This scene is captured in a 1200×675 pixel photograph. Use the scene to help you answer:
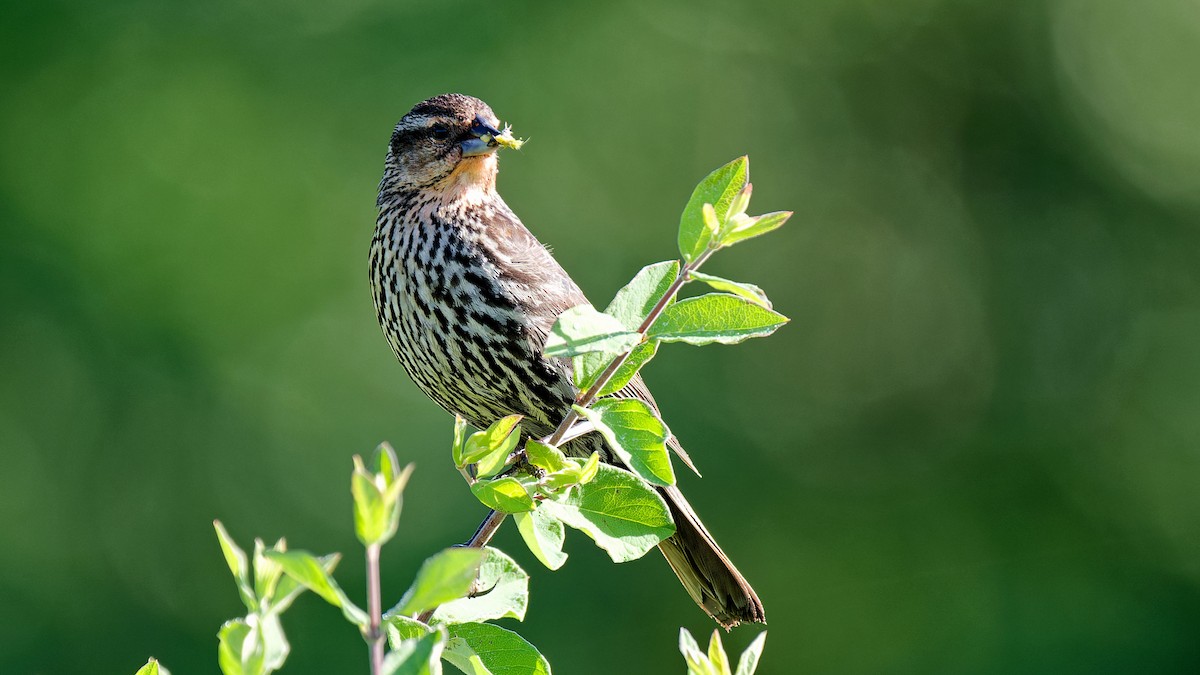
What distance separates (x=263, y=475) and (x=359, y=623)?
8.51 m

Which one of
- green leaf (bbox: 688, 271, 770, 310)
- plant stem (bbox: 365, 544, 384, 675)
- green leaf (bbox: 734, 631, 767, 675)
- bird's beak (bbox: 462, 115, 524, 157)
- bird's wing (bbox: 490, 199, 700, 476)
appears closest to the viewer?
plant stem (bbox: 365, 544, 384, 675)

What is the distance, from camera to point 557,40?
10258 millimetres

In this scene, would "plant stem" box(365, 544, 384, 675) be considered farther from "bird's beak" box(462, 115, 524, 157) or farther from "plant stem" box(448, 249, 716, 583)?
"bird's beak" box(462, 115, 524, 157)

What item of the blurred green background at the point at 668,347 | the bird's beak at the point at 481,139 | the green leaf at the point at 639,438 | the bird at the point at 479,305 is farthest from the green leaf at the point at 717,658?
the blurred green background at the point at 668,347

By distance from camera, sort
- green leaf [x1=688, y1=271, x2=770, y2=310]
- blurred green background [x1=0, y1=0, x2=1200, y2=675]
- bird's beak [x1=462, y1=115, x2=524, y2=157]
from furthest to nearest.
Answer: blurred green background [x1=0, y1=0, x2=1200, y2=675]
bird's beak [x1=462, y1=115, x2=524, y2=157]
green leaf [x1=688, y1=271, x2=770, y2=310]

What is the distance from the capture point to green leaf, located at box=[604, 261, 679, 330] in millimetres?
1703

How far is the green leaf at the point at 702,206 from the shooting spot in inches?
65.2

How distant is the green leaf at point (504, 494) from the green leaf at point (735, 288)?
0.31 m

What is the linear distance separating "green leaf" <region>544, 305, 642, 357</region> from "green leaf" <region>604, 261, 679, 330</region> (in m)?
0.06

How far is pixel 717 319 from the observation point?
66.1 inches

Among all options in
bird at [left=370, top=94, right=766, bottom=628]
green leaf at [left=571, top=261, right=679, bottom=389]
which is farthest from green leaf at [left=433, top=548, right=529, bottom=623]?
bird at [left=370, top=94, right=766, bottom=628]

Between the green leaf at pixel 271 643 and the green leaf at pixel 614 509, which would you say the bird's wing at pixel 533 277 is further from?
the green leaf at pixel 271 643

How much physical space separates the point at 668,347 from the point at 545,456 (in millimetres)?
6717

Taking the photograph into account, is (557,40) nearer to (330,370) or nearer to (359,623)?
(330,370)
